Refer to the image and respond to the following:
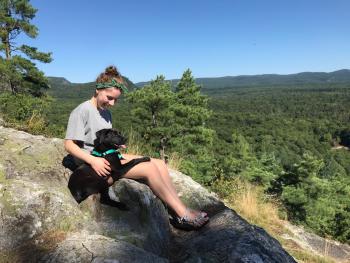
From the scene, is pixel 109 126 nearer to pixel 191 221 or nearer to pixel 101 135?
pixel 101 135

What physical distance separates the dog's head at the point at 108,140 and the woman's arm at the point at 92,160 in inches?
4.4

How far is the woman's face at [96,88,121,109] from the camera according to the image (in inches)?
131

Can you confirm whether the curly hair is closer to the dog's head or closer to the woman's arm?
the dog's head

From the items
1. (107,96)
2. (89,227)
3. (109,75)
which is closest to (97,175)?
(89,227)

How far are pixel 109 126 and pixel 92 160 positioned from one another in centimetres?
53

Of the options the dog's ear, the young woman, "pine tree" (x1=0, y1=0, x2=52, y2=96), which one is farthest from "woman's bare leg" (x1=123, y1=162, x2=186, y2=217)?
"pine tree" (x1=0, y1=0, x2=52, y2=96)

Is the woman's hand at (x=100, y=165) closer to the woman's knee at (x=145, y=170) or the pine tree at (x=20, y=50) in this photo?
the woman's knee at (x=145, y=170)

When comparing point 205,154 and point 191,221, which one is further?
point 205,154

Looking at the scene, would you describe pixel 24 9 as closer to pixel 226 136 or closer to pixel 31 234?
pixel 31 234

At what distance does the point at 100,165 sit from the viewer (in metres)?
3.03

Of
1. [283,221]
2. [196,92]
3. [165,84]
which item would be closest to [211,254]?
[283,221]

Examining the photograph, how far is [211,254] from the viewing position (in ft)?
9.87

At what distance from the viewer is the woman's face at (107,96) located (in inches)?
131

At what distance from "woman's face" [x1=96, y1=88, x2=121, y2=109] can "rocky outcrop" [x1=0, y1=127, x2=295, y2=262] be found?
729 mm
